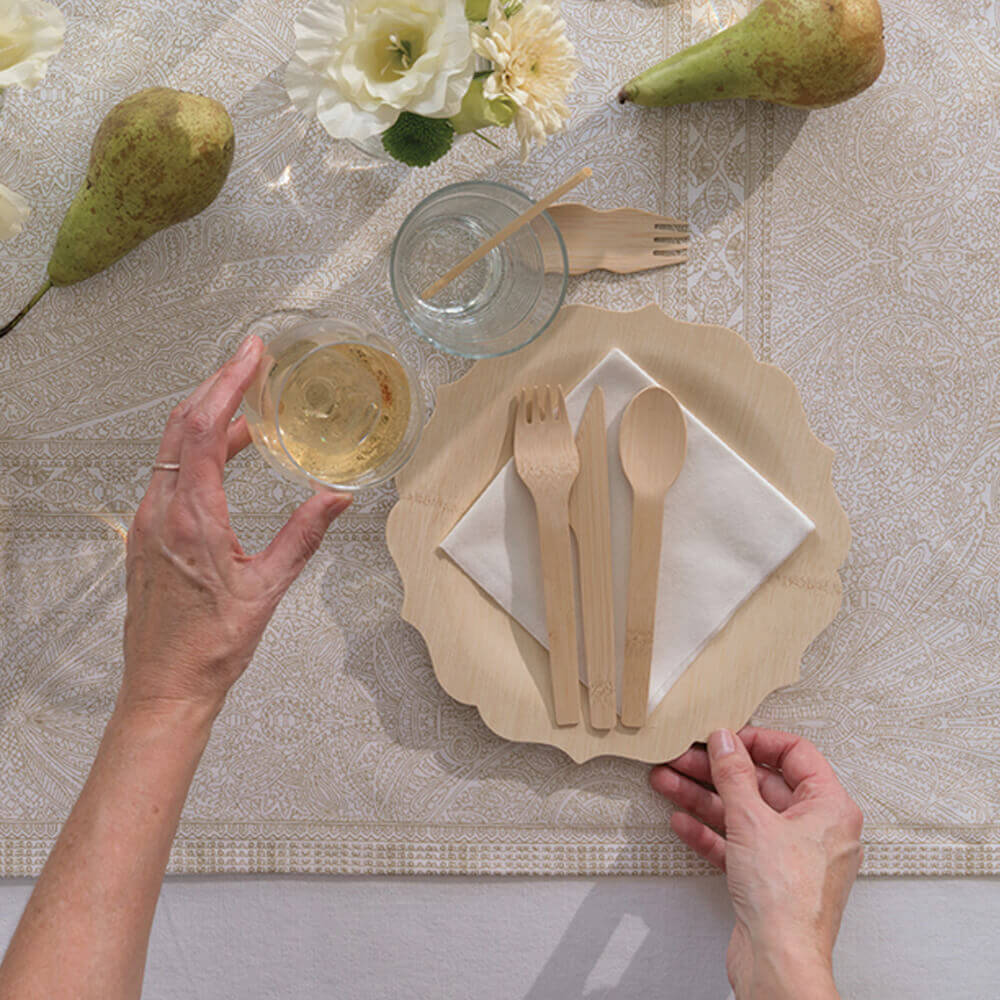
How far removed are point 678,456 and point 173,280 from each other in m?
0.50

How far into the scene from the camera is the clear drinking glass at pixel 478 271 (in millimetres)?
760

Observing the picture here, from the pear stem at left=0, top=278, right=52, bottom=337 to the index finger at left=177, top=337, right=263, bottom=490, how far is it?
230 mm

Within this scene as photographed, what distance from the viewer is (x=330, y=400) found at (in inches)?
28.8

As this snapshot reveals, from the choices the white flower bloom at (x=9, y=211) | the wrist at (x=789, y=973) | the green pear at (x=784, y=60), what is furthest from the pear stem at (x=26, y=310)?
the wrist at (x=789, y=973)

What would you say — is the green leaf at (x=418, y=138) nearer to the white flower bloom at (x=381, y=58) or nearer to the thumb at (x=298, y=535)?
the white flower bloom at (x=381, y=58)

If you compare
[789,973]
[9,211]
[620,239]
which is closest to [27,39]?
[9,211]

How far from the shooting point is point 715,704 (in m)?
0.82

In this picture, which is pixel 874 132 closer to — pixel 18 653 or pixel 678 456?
pixel 678 456

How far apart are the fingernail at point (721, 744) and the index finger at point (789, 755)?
0.03 m

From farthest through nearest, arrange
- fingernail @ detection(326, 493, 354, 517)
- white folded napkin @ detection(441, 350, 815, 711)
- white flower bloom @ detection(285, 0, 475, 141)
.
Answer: white folded napkin @ detection(441, 350, 815, 711)
fingernail @ detection(326, 493, 354, 517)
white flower bloom @ detection(285, 0, 475, 141)

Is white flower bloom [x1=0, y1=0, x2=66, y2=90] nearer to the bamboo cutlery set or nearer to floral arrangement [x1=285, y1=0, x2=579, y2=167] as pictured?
floral arrangement [x1=285, y1=0, x2=579, y2=167]

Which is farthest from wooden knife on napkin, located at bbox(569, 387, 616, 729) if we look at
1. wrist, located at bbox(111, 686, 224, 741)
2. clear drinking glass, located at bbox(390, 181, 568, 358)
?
wrist, located at bbox(111, 686, 224, 741)

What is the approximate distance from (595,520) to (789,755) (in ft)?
0.96

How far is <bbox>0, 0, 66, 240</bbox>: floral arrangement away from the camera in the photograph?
61 centimetres
